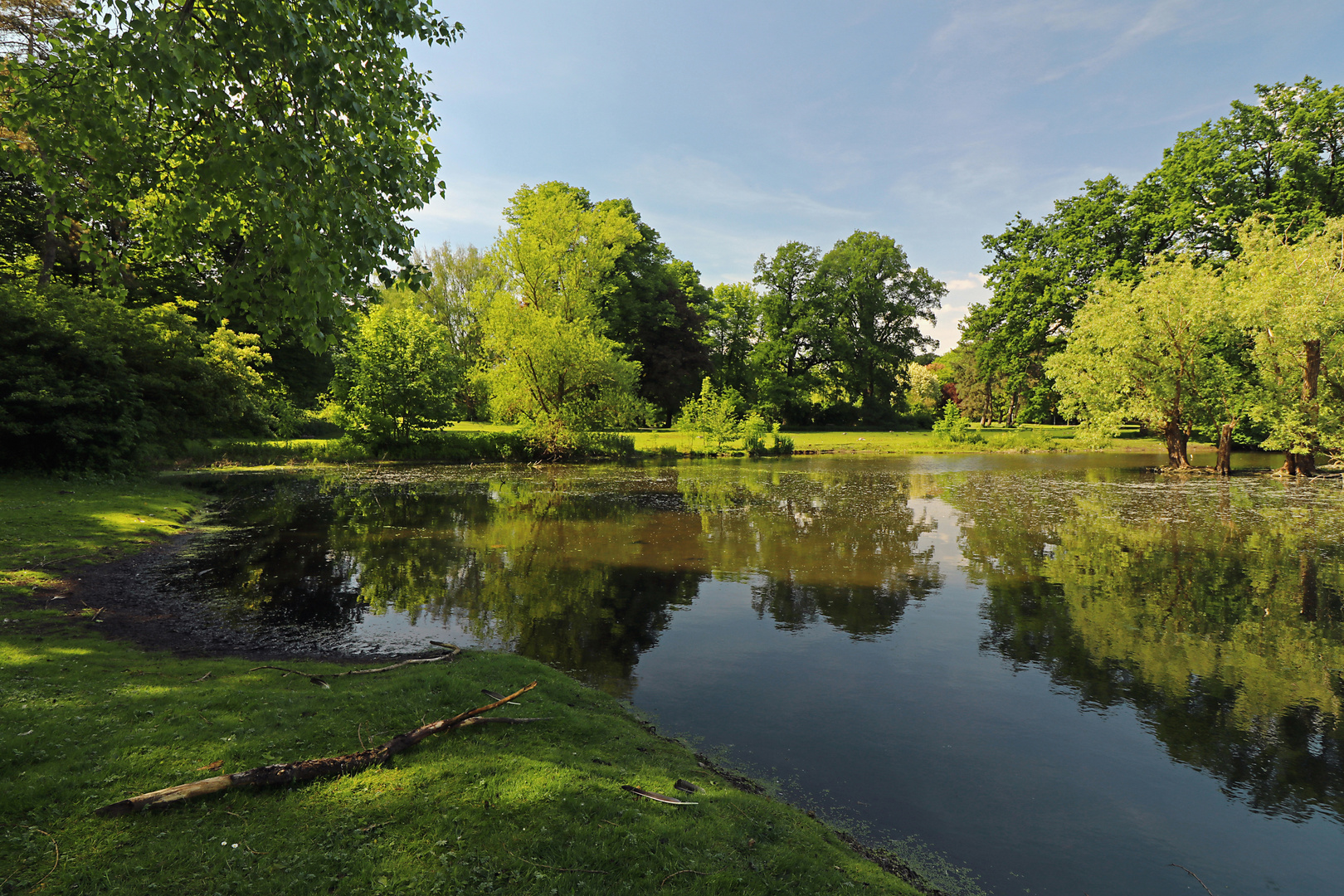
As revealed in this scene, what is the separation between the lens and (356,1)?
654cm

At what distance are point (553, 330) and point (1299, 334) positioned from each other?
102 feet

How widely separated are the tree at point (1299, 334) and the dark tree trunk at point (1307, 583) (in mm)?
16100

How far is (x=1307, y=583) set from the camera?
11102 millimetres

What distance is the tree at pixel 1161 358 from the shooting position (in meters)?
27.7

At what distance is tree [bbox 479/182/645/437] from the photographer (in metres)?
32.5

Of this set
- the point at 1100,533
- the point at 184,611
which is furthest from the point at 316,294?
the point at 1100,533

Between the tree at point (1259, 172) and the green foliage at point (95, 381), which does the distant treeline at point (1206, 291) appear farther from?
the green foliage at point (95, 381)

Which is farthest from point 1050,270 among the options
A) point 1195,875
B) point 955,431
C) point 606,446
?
point 1195,875

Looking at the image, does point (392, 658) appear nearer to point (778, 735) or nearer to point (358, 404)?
point (778, 735)

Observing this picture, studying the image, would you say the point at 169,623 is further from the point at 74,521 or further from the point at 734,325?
the point at 734,325

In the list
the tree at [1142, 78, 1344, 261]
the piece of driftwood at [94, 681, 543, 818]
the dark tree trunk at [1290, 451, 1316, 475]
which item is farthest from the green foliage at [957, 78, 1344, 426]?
the piece of driftwood at [94, 681, 543, 818]

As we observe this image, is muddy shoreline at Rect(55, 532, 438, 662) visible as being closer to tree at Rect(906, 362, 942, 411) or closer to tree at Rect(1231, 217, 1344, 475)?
tree at Rect(1231, 217, 1344, 475)

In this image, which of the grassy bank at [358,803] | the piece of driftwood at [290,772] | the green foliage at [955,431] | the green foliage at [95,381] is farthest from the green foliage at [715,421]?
the piece of driftwood at [290,772]

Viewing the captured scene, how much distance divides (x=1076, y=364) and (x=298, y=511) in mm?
34897
